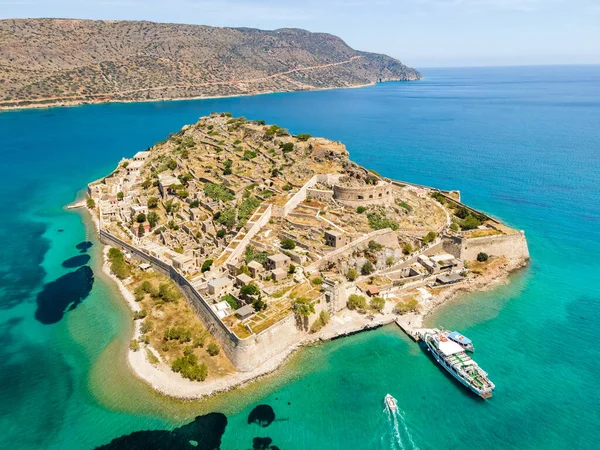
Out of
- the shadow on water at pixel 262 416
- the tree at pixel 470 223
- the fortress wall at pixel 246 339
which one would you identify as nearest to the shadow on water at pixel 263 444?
the shadow on water at pixel 262 416

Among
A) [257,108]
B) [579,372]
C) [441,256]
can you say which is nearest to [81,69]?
[257,108]

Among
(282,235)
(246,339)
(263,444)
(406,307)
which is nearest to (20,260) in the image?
(282,235)

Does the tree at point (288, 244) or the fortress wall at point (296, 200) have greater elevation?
the fortress wall at point (296, 200)

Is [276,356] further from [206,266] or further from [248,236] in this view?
[248,236]

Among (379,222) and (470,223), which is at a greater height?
(379,222)

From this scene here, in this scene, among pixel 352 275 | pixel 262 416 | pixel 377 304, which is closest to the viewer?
pixel 262 416

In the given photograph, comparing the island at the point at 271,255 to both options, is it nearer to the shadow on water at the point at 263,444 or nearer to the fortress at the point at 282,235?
the fortress at the point at 282,235

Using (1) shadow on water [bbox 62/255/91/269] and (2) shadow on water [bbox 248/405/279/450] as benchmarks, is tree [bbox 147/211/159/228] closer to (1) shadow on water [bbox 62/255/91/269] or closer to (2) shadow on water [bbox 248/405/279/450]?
(1) shadow on water [bbox 62/255/91/269]
